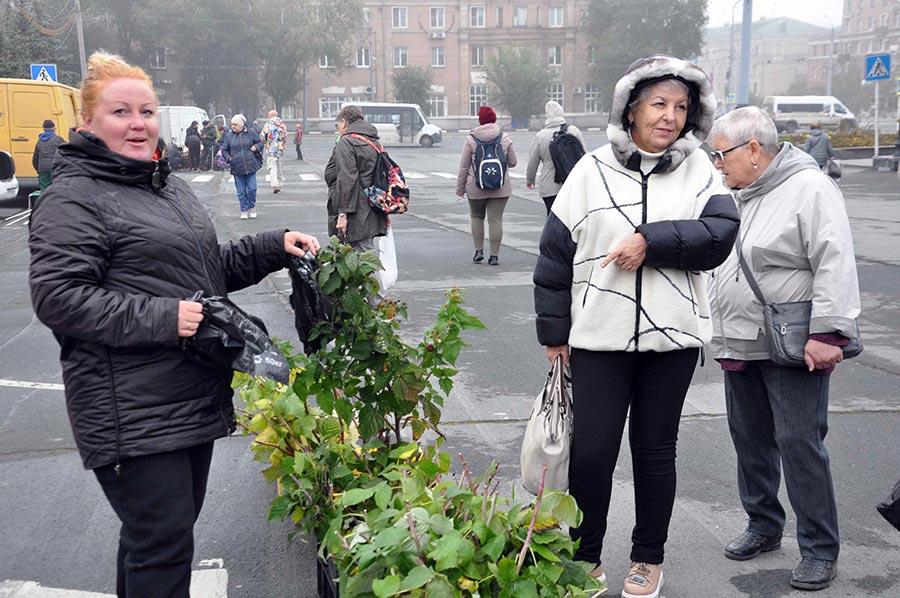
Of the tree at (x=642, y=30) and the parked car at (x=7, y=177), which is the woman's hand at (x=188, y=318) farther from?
the tree at (x=642, y=30)

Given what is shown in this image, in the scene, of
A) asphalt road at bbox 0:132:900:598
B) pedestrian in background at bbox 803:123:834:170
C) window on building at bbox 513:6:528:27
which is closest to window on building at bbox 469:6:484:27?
window on building at bbox 513:6:528:27

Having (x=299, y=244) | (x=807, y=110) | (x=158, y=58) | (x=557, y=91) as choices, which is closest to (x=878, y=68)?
(x=299, y=244)

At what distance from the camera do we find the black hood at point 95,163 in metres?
2.48

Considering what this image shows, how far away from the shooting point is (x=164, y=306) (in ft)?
7.96

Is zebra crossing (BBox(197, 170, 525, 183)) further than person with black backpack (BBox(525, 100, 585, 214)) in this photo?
Yes

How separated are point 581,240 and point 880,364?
465 centimetres

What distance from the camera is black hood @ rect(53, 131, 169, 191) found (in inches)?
97.6

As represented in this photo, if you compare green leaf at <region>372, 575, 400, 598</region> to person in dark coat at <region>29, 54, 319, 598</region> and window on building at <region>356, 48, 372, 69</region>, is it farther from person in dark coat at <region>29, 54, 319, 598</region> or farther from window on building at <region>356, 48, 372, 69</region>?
window on building at <region>356, 48, 372, 69</region>

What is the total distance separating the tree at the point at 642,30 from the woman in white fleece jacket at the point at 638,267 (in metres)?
78.9

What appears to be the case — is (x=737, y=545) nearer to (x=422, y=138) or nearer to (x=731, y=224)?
(x=731, y=224)

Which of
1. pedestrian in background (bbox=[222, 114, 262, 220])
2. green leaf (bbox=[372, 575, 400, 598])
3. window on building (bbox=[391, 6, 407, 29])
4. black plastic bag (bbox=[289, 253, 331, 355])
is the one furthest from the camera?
window on building (bbox=[391, 6, 407, 29])

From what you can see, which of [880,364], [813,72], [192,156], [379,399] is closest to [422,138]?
[192,156]

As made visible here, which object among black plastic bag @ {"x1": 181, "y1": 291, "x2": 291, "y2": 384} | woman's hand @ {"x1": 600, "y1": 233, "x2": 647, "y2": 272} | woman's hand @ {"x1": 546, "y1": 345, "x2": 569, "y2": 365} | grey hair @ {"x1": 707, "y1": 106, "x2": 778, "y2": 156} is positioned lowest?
woman's hand @ {"x1": 546, "y1": 345, "x2": 569, "y2": 365}

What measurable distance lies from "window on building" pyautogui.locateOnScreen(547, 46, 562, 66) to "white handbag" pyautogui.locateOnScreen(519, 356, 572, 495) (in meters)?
88.3
